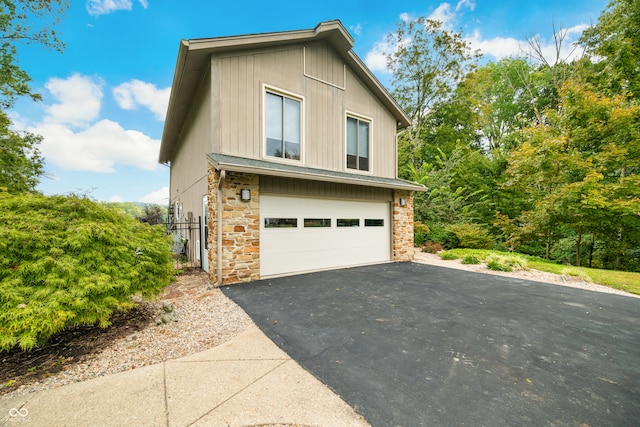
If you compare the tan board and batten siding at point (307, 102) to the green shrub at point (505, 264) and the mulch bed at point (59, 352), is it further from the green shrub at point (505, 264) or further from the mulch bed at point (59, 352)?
the green shrub at point (505, 264)

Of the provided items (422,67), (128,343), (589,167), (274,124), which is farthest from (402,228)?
(422,67)

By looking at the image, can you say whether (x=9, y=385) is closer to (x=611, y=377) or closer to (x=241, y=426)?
(x=241, y=426)

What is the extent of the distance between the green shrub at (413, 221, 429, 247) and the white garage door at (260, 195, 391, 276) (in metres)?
4.25

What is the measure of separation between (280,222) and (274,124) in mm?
2583

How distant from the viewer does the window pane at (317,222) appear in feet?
22.1

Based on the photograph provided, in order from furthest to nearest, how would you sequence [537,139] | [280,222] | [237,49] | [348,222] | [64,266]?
[537,139]
[348,222]
[280,222]
[237,49]
[64,266]

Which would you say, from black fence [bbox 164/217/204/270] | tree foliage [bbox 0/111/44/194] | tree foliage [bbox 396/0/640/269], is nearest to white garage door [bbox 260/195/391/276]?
black fence [bbox 164/217/204/270]

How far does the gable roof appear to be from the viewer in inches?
219

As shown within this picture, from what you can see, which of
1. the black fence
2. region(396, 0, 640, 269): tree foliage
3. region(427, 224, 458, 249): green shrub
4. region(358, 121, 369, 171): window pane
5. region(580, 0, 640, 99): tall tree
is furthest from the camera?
region(427, 224, 458, 249): green shrub

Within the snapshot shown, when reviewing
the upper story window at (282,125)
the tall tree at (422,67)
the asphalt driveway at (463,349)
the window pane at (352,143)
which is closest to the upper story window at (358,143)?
the window pane at (352,143)

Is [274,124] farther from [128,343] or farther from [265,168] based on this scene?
[128,343]

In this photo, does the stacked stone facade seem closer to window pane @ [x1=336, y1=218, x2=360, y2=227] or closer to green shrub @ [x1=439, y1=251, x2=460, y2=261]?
window pane @ [x1=336, y1=218, x2=360, y2=227]

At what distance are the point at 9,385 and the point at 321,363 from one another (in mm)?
2791

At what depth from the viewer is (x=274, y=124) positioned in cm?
654
